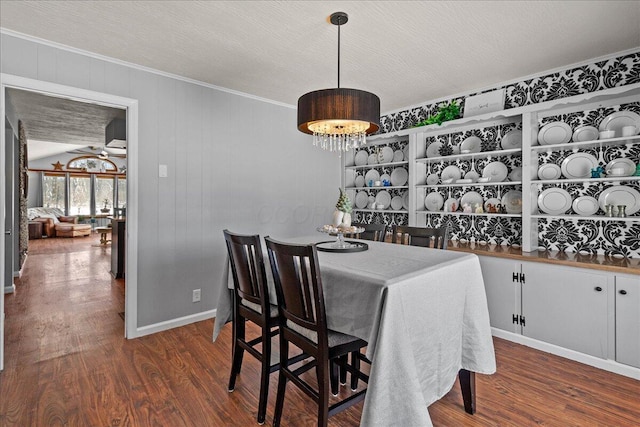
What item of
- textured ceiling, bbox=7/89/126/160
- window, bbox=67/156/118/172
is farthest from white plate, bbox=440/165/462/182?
window, bbox=67/156/118/172

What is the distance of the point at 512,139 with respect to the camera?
3410 mm

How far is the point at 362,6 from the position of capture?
2080mm

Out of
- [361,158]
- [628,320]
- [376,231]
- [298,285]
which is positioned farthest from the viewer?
[361,158]

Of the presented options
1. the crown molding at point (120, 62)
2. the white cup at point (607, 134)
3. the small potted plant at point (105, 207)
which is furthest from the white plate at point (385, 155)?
the small potted plant at point (105, 207)

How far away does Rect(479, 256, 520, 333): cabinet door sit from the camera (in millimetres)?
2928

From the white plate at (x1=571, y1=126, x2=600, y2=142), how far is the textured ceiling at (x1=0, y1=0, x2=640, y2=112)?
1.91 feet

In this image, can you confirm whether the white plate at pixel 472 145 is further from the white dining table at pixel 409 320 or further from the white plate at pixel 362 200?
the white dining table at pixel 409 320

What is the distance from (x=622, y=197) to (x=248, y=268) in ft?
9.91

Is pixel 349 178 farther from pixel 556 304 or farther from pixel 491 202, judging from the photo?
pixel 556 304

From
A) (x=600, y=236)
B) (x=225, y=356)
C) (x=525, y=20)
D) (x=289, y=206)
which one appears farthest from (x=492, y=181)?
(x=225, y=356)

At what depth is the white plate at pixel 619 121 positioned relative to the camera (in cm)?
271

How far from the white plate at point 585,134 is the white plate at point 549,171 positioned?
27 cm

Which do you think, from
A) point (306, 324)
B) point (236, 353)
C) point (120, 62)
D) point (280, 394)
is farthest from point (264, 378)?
point (120, 62)

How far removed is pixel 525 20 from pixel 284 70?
1.88 m
